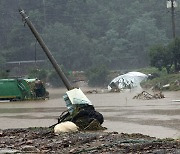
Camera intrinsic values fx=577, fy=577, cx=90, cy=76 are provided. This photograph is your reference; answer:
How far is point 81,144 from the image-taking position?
445 inches

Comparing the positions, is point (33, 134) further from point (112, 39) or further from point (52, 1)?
point (52, 1)

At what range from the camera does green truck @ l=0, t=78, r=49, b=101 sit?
34.7 metres

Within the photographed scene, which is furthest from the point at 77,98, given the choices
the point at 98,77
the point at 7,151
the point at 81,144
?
the point at 98,77

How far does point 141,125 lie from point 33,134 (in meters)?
3.60

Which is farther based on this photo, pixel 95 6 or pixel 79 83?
pixel 95 6

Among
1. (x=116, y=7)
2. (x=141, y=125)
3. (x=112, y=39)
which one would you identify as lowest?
(x=141, y=125)

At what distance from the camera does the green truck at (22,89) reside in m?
34.7

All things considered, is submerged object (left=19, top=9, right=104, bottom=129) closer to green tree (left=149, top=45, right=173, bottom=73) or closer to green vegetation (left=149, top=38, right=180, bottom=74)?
green vegetation (left=149, top=38, right=180, bottom=74)

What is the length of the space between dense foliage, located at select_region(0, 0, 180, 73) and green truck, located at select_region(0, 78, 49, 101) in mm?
41235

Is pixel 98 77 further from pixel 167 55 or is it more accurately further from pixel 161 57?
pixel 167 55

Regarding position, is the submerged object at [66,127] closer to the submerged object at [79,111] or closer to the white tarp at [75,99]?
the submerged object at [79,111]

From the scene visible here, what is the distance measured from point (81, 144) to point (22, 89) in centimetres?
2362

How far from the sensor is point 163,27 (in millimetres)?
86000

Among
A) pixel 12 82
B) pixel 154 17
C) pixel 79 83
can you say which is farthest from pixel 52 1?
pixel 12 82
